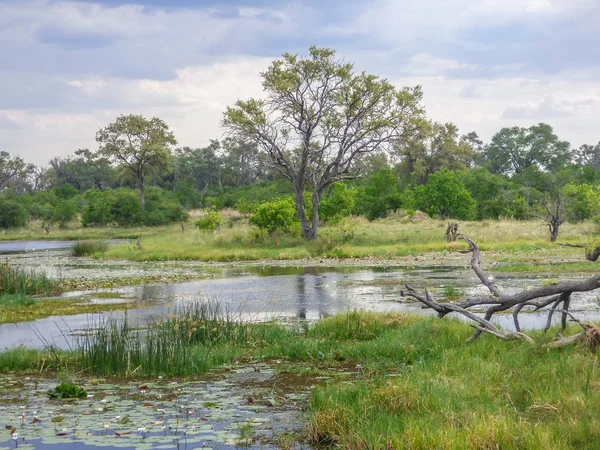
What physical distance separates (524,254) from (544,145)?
70321mm

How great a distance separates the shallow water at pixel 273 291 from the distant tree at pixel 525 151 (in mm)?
72266

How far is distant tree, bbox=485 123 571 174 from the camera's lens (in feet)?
321

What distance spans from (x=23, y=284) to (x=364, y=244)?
2199 centimetres

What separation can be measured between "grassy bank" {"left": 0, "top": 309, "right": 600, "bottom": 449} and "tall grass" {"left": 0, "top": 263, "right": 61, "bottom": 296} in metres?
9.62

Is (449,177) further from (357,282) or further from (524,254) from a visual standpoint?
(357,282)

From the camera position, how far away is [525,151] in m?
101

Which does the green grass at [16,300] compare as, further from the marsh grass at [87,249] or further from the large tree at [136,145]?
the large tree at [136,145]

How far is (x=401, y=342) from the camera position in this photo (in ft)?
38.2

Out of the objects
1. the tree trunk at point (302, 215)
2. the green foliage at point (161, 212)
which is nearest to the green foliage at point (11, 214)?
the green foliage at point (161, 212)

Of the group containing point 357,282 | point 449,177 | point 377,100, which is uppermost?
point 377,100

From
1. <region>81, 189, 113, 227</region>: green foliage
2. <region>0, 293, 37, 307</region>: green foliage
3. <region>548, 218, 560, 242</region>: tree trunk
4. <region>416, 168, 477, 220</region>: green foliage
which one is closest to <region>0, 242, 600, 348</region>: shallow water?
<region>0, 293, 37, 307</region>: green foliage

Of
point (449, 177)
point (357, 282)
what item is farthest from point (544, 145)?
point (357, 282)

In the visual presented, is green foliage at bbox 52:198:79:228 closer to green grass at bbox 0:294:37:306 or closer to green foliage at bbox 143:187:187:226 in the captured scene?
green foliage at bbox 143:187:187:226

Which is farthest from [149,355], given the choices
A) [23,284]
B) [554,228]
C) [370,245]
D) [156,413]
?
[554,228]
